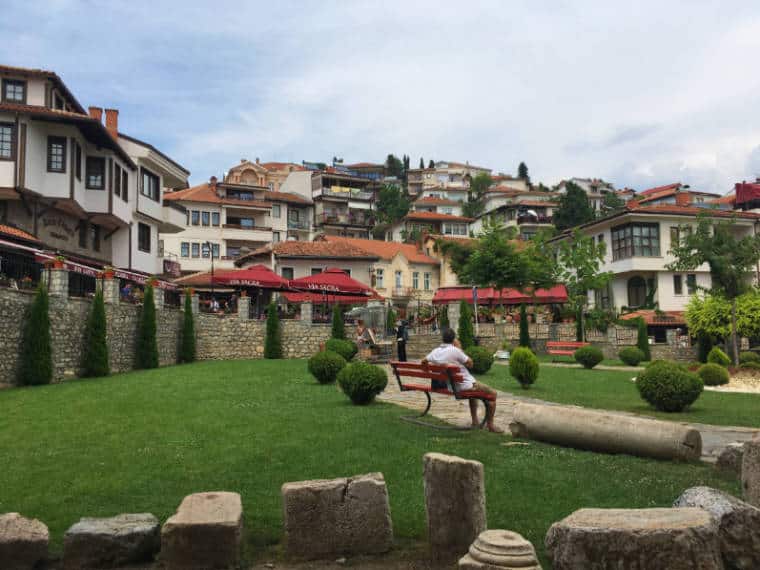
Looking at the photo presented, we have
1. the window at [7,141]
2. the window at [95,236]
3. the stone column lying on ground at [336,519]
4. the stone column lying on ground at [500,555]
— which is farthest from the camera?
the window at [95,236]

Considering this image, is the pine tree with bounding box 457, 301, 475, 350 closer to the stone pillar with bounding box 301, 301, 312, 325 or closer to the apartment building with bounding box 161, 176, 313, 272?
the stone pillar with bounding box 301, 301, 312, 325

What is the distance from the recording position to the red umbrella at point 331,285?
29344 mm

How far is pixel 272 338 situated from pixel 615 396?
17.3 meters

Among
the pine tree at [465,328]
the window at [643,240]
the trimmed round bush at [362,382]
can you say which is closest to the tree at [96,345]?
the trimmed round bush at [362,382]

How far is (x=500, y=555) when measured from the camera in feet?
13.4

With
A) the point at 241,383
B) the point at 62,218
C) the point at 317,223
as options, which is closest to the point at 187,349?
the point at 62,218

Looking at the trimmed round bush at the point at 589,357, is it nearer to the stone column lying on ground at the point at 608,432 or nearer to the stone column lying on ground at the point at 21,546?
the stone column lying on ground at the point at 608,432

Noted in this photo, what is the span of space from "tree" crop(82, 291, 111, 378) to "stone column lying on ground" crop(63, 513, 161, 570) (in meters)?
17.2

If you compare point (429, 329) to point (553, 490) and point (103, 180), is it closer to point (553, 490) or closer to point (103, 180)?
point (103, 180)

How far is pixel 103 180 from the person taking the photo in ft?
97.0

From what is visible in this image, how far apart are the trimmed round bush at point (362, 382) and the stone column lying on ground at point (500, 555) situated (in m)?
→ 8.12

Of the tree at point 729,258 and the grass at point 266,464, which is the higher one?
the tree at point 729,258

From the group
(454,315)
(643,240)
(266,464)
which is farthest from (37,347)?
(643,240)

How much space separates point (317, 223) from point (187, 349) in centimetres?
4758
